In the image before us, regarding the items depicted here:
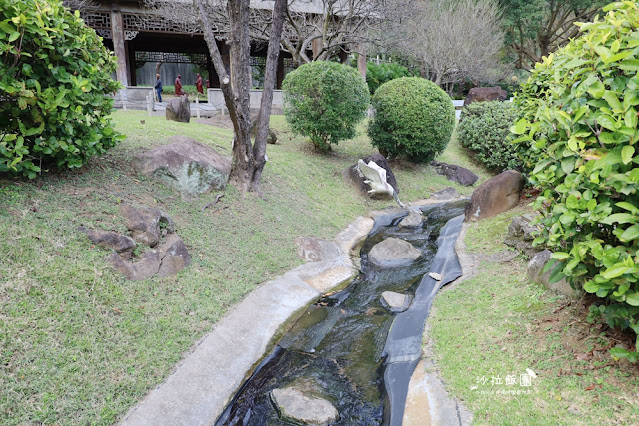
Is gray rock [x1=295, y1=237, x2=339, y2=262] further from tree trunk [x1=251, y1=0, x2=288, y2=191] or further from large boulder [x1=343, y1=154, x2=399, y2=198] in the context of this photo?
large boulder [x1=343, y1=154, x2=399, y2=198]

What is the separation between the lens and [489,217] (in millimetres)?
8477

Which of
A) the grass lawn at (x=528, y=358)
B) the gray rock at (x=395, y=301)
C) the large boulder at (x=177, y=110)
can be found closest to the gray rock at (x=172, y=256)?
the gray rock at (x=395, y=301)

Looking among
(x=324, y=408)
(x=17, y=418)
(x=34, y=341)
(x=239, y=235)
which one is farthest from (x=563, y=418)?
(x=239, y=235)

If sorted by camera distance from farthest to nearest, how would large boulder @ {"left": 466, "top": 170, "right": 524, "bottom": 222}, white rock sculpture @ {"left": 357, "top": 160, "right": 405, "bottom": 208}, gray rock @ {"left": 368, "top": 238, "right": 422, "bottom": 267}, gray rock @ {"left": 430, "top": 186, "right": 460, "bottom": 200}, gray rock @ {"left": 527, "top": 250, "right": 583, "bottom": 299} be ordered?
gray rock @ {"left": 430, "top": 186, "right": 460, "bottom": 200} < white rock sculpture @ {"left": 357, "top": 160, "right": 405, "bottom": 208} < large boulder @ {"left": 466, "top": 170, "right": 524, "bottom": 222} < gray rock @ {"left": 368, "top": 238, "right": 422, "bottom": 267} < gray rock @ {"left": 527, "top": 250, "right": 583, "bottom": 299}

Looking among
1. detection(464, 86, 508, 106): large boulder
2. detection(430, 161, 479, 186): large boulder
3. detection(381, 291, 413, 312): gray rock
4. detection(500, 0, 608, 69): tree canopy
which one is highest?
detection(500, 0, 608, 69): tree canopy

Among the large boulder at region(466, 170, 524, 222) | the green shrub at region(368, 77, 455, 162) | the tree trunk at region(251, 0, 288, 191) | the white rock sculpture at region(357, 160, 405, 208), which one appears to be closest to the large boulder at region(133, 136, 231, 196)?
the tree trunk at region(251, 0, 288, 191)

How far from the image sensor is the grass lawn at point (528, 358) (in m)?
3.41

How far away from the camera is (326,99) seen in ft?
40.3

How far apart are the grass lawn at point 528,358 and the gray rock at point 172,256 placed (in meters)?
3.30

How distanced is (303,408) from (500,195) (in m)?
6.02

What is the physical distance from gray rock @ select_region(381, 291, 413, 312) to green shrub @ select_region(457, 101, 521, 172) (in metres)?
8.26

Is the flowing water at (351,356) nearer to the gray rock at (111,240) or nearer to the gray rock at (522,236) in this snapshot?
the gray rock at (522,236)

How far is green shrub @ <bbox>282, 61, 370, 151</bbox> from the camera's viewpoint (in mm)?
12250

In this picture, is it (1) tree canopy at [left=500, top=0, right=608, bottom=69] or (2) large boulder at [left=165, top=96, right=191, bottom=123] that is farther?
(1) tree canopy at [left=500, top=0, right=608, bottom=69]
